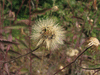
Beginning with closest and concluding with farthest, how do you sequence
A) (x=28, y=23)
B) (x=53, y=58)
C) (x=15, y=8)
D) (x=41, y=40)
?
1. (x=41, y=40)
2. (x=28, y=23)
3. (x=53, y=58)
4. (x=15, y=8)

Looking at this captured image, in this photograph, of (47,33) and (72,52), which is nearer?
(47,33)

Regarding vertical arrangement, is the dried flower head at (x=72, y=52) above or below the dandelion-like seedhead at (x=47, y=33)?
below

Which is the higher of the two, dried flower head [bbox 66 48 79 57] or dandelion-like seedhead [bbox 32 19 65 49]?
dandelion-like seedhead [bbox 32 19 65 49]

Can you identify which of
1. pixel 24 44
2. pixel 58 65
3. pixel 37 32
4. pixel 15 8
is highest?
pixel 15 8

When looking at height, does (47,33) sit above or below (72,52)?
above

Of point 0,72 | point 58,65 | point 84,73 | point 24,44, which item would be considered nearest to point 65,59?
point 58,65

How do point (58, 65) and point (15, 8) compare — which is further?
point (15, 8)

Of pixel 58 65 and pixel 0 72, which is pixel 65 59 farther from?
pixel 0 72

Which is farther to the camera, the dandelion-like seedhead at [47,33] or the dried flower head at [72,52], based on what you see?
the dried flower head at [72,52]

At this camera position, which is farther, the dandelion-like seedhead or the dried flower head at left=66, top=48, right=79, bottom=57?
the dried flower head at left=66, top=48, right=79, bottom=57

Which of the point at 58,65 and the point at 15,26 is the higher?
the point at 15,26

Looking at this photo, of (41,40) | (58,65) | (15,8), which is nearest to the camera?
(41,40)
